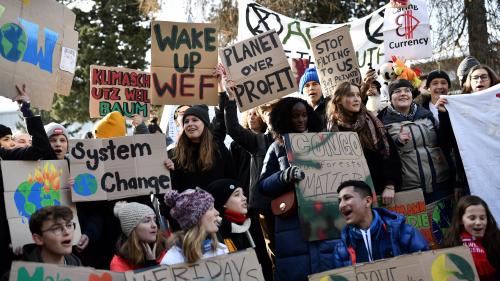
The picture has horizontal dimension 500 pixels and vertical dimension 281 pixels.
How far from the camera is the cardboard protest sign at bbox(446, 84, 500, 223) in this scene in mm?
6590

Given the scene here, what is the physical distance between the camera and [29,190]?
551 centimetres

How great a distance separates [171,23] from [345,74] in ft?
5.39

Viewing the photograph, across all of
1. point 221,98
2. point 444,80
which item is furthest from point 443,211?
point 221,98

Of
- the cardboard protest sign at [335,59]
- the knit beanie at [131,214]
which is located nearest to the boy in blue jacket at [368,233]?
the knit beanie at [131,214]

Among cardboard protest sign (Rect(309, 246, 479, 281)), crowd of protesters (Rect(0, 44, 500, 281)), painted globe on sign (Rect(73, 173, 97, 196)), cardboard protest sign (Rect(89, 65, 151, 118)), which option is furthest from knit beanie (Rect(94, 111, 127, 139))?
cardboard protest sign (Rect(309, 246, 479, 281))

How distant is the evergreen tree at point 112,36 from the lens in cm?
2222

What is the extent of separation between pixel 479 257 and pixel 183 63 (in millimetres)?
2804

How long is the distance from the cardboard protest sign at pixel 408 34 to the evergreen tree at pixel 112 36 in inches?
542

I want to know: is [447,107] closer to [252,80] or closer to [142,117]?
[252,80]

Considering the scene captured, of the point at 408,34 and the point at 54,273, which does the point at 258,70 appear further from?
the point at 54,273

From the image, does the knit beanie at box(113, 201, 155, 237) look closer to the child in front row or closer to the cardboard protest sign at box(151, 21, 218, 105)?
the cardboard protest sign at box(151, 21, 218, 105)

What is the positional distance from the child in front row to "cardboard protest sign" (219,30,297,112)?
5.80 ft

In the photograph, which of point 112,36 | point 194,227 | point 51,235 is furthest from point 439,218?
point 112,36

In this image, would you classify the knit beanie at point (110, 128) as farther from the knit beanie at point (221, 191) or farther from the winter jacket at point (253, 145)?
the knit beanie at point (221, 191)
